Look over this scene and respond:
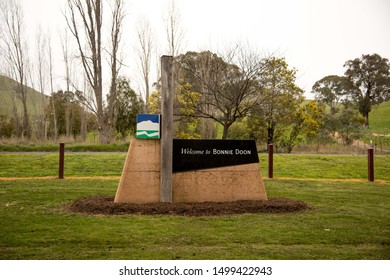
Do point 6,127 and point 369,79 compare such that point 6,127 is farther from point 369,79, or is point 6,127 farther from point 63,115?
point 369,79

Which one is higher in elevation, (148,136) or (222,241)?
(148,136)

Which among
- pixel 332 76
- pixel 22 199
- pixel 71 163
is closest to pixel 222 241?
pixel 22 199

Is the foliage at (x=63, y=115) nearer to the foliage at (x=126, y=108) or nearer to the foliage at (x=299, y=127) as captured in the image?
the foliage at (x=126, y=108)

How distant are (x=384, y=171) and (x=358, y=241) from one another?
12682mm

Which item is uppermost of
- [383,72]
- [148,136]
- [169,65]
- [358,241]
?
[383,72]

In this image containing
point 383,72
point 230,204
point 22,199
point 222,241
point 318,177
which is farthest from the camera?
point 383,72

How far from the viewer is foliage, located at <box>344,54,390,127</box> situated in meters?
55.3

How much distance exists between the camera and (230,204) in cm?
895

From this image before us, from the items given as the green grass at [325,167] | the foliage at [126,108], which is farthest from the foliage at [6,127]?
the green grass at [325,167]

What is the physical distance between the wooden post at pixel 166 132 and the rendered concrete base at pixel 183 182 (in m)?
0.21

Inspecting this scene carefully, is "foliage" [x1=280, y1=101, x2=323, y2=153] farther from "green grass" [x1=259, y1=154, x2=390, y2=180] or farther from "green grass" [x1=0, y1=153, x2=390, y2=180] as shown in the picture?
"green grass" [x1=0, y1=153, x2=390, y2=180]

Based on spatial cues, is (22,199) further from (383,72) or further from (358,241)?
(383,72)

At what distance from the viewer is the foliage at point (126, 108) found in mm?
35812

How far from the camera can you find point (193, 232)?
6711 millimetres
